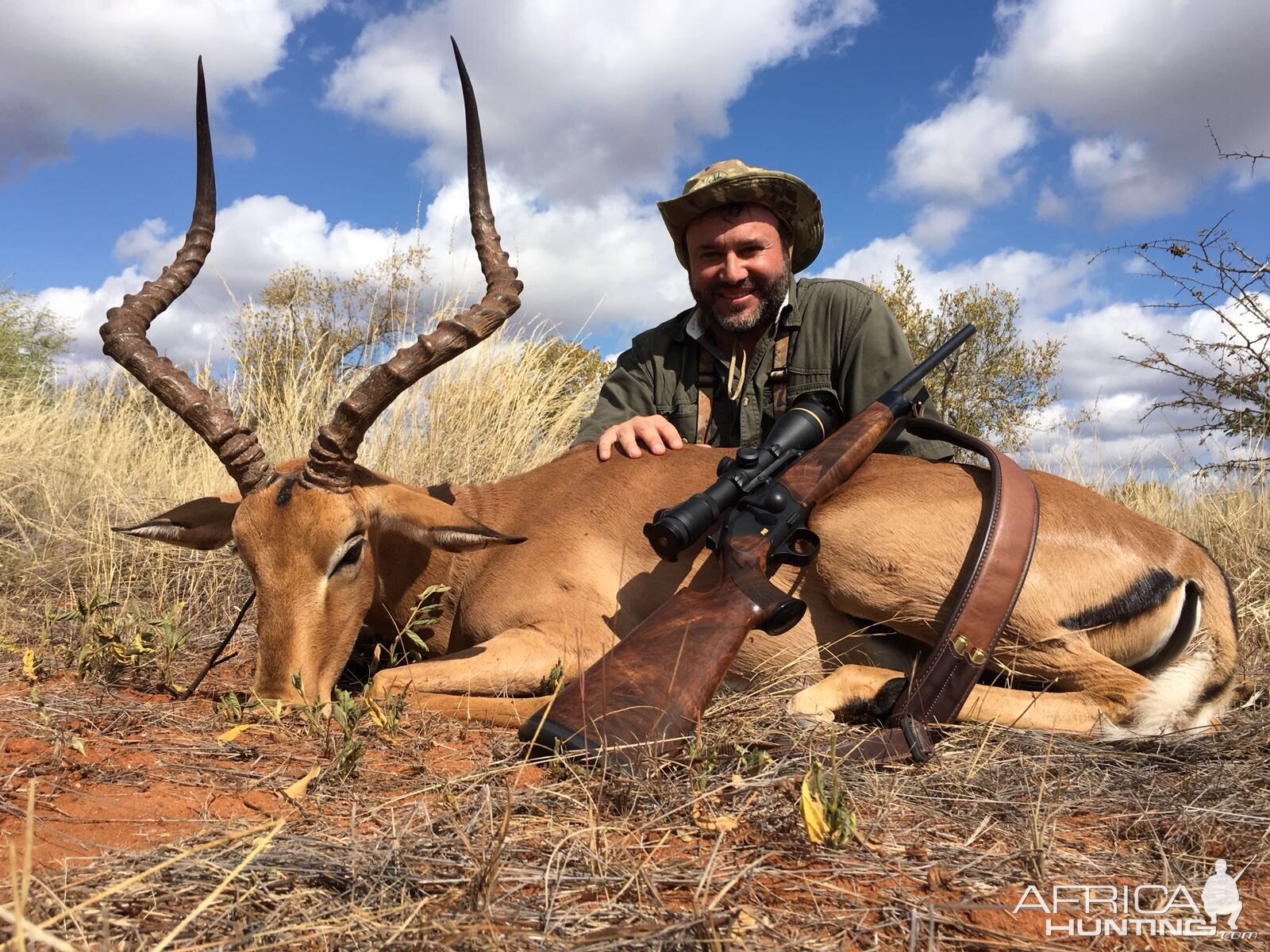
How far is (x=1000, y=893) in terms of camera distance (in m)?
1.87

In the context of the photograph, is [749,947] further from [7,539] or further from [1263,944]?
[7,539]

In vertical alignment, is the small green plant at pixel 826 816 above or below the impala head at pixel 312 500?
below

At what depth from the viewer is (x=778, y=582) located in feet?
12.5

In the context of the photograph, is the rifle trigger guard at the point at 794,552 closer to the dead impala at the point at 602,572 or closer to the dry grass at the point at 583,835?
the dead impala at the point at 602,572

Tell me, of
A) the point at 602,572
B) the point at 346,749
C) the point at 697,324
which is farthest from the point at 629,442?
the point at 346,749

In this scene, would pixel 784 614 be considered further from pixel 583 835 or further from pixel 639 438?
pixel 639 438

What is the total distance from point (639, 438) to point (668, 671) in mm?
2272

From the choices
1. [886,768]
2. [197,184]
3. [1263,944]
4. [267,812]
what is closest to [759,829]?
[886,768]

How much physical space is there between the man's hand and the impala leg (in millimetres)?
1157

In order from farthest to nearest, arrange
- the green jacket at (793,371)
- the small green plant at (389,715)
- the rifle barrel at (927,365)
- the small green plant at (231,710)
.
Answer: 1. the green jacket at (793,371)
2. the rifle barrel at (927,365)
3. the small green plant at (231,710)
4. the small green plant at (389,715)

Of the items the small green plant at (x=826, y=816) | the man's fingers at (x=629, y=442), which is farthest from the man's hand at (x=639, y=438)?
the small green plant at (x=826, y=816)

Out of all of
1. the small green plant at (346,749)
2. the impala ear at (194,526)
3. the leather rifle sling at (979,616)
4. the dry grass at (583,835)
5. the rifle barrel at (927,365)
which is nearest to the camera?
the dry grass at (583,835)

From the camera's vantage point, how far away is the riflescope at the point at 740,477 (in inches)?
131

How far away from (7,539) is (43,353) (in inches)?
522
